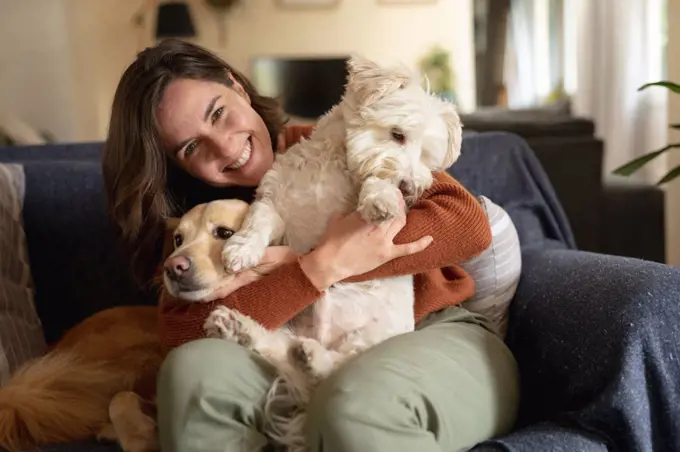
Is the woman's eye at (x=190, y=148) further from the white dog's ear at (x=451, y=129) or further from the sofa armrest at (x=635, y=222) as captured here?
the sofa armrest at (x=635, y=222)

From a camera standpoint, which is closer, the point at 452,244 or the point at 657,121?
the point at 452,244

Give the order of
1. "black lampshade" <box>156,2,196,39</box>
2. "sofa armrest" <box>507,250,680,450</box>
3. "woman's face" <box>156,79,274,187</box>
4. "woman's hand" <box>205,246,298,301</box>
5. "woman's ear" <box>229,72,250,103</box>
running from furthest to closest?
"black lampshade" <box>156,2,196,39</box> < "woman's ear" <box>229,72,250,103</box> < "woman's face" <box>156,79,274,187</box> < "woman's hand" <box>205,246,298,301</box> < "sofa armrest" <box>507,250,680,450</box>

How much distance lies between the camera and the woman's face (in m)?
1.42

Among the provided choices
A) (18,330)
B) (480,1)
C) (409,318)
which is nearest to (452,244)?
(409,318)

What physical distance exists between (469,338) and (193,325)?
523 millimetres

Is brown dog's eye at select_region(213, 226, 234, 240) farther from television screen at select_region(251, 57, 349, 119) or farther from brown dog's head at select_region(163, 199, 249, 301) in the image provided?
television screen at select_region(251, 57, 349, 119)

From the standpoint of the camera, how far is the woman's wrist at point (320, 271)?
1239 mm

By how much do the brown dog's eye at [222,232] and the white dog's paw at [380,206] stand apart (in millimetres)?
257

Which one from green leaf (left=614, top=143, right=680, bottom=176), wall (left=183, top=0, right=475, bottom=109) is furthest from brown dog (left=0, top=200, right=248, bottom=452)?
wall (left=183, top=0, right=475, bottom=109)

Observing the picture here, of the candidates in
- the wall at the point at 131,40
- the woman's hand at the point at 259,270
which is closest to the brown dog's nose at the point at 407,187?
the woman's hand at the point at 259,270

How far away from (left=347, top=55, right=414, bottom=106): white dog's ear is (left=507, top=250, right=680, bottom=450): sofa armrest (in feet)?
1.77

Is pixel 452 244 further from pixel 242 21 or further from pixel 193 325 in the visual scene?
pixel 242 21

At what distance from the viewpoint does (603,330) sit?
4.01 feet

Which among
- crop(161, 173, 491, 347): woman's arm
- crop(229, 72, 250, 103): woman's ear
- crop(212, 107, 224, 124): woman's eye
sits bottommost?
crop(161, 173, 491, 347): woman's arm
